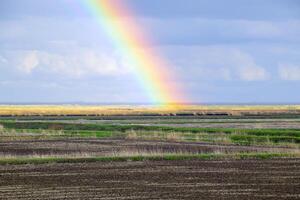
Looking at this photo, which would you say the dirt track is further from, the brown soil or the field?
the brown soil

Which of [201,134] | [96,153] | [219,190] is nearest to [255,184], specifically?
[219,190]

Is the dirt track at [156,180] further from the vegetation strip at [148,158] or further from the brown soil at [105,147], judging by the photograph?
the brown soil at [105,147]

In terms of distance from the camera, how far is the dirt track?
87.9 feet

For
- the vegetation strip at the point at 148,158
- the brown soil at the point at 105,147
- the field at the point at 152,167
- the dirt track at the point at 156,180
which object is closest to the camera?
the dirt track at the point at 156,180

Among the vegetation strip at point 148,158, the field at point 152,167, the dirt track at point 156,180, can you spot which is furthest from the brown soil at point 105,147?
the dirt track at point 156,180

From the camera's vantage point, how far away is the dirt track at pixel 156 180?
2680cm

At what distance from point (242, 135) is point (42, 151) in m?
21.8

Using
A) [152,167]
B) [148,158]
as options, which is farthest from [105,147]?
[152,167]

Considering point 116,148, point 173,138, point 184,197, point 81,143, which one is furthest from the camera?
point 173,138

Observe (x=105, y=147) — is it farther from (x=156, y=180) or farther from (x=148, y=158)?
(x=156, y=180)

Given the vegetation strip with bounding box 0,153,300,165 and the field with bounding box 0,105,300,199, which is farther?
the vegetation strip with bounding box 0,153,300,165

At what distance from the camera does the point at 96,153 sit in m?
47.1

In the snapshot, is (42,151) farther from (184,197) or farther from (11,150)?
(184,197)

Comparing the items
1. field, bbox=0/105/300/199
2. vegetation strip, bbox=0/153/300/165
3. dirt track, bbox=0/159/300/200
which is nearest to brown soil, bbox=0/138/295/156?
field, bbox=0/105/300/199
